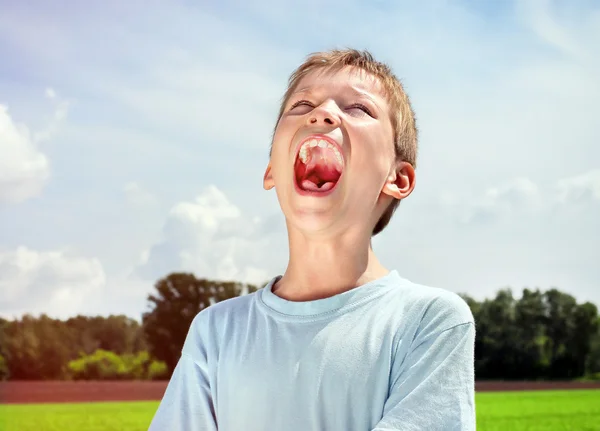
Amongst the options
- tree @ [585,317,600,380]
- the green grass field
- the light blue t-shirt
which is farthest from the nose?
tree @ [585,317,600,380]

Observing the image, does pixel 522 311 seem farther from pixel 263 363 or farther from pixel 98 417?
pixel 263 363

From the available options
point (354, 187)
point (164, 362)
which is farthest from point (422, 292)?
point (164, 362)

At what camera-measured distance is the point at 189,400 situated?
158cm

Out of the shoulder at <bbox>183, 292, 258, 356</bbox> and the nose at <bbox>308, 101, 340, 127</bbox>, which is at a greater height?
the nose at <bbox>308, 101, 340, 127</bbox>

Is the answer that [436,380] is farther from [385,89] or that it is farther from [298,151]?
[385,89]

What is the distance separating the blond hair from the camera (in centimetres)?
169

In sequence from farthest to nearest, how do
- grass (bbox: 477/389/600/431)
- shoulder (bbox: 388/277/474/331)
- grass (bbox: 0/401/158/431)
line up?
1. grass (bbox: 0/401/158/431)
2. grass (bbox: 477/389/600/431)
3. shoulder (bbox: 388/277/474/331)

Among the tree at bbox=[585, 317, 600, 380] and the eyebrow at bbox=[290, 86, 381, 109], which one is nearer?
the eyebrow at bbox=[290, 86, 381, 109]

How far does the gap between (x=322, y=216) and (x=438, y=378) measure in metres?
0.38

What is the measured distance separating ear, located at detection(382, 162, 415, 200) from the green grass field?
9.61 m

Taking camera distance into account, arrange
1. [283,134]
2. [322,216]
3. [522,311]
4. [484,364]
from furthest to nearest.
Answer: [522,311] < [484,364] < [283,134] < [322,216]

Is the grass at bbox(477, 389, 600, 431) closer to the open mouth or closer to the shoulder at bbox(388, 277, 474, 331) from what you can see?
the shoulder at bbox(388, 277, 474, 331)

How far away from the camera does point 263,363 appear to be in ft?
4.91

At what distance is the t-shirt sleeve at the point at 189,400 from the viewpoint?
5.12 ft
